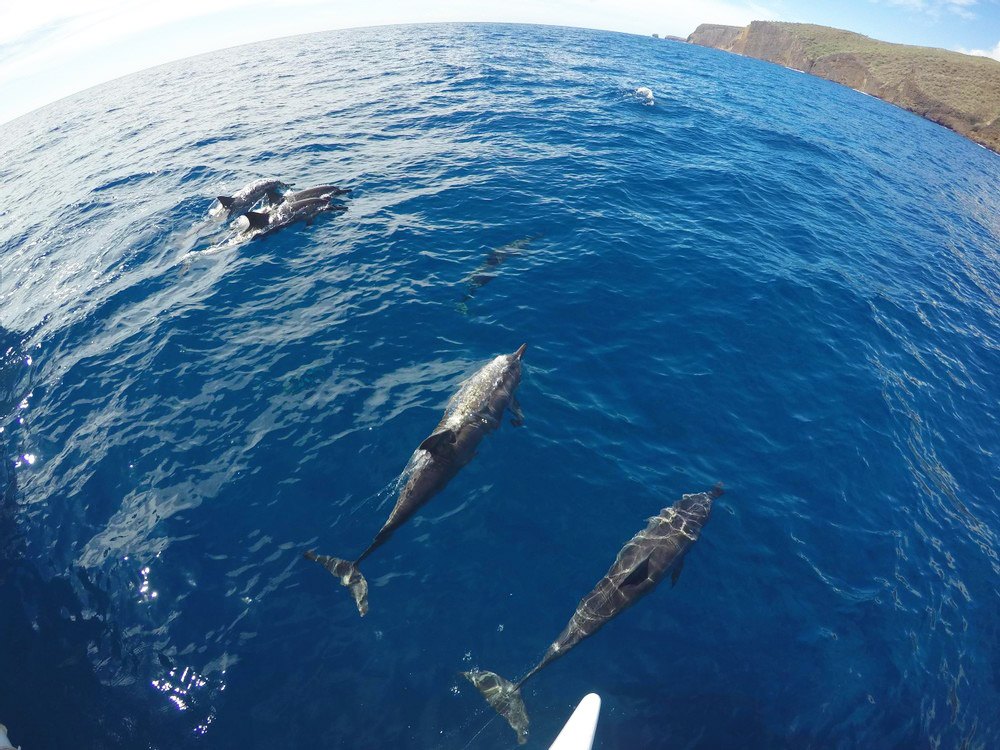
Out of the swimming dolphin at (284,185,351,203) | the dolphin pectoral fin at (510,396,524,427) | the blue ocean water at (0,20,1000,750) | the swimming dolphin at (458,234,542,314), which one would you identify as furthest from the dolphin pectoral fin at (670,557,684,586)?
the swimming dolphin at (284,185,351,203)

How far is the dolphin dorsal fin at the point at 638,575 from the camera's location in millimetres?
9031

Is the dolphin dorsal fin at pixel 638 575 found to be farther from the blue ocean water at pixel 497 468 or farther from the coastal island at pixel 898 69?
the coastal island at pixel 898 69

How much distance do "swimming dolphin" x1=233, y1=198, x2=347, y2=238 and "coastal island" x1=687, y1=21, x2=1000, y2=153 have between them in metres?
101

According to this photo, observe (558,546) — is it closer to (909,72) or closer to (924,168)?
(924,168)

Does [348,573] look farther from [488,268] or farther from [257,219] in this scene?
[257,219]

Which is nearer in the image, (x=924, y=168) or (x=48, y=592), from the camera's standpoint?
(x=48, y=592)

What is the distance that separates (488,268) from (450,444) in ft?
32.0

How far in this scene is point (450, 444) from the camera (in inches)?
441

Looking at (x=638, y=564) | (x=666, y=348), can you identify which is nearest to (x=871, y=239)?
(x=666, y=348)

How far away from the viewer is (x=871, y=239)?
25172 millimetres

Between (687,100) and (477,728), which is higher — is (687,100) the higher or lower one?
the higher one

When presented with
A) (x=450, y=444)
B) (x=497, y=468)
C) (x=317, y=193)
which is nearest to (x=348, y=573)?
(x=450, y=444)

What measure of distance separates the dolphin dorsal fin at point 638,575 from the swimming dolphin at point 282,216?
21186 mm

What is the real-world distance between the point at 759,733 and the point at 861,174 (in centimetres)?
4520
